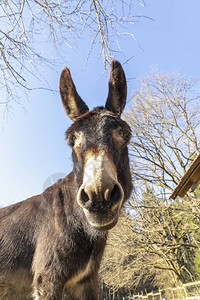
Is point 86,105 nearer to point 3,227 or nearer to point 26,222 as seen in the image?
point 26,222

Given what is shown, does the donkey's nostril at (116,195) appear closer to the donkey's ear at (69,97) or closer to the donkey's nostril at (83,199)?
the donkey's nostril at (83,199)

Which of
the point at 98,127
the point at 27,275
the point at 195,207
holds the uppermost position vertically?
the point at 98,127

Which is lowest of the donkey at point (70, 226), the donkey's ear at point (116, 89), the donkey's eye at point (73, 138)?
the donkey at point (70, 226)

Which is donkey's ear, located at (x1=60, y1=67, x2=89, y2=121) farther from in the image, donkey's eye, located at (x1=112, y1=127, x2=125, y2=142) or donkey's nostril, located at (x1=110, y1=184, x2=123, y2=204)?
donkey's nostril, located at (x1=110, y1=184, x2=123, y2=204)

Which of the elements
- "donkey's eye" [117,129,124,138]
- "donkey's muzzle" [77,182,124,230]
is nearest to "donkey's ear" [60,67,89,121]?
"donkey's eye" [117,129,124,138]

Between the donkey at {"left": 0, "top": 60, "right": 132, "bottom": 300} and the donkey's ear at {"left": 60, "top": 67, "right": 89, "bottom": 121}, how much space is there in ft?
0.05

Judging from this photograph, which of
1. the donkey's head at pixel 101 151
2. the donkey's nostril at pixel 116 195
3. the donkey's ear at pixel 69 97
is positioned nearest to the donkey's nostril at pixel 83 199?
the donkey's head at pixel 101 151

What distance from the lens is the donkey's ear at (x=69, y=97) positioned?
3.25m

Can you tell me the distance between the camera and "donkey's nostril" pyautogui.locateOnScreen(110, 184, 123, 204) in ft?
5.65

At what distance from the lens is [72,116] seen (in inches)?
130

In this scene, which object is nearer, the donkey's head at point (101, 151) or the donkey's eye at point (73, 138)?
the donkey's head at point (101, 151)

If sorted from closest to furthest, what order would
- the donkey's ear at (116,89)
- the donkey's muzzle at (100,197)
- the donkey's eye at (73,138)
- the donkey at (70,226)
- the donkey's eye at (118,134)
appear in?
the donkey's muzzle at (100,197), the donkey at (70,226), the donkey's eye at (118,134), the donkey's eye at (73,138), the donkey's ear at (116,89)

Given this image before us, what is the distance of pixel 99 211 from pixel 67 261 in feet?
3.63

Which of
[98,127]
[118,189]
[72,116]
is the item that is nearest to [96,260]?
[118,189]
